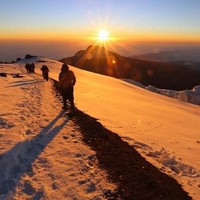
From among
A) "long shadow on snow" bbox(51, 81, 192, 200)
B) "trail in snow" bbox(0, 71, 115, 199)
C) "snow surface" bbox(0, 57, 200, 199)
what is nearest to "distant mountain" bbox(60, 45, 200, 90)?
"snow surface" bbox(0, 57, 200, 199)

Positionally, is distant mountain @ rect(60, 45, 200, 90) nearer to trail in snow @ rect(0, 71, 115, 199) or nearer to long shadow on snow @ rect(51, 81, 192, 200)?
trail in snow @ rect(0, 71, 115, 199)

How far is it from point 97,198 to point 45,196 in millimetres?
1172

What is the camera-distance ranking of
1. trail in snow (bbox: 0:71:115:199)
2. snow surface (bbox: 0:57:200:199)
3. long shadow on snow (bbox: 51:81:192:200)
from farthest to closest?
snow surface (bbox: 0:57:200:199) < long shadow on snow (bbox: 51:81:192:200) < trail in snow (bbox: 0:71:115:199)

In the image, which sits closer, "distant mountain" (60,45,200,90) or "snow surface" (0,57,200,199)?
"snow surface" (0,57,200,199)

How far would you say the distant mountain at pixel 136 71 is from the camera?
394 feet

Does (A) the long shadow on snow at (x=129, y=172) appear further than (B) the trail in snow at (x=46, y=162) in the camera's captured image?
Yes

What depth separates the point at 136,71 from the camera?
413ft

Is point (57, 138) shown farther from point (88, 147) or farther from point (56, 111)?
point (56, 111)

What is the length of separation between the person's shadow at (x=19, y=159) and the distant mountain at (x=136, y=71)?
10684 cm

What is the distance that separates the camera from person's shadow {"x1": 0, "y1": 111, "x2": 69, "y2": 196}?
7.24 metres

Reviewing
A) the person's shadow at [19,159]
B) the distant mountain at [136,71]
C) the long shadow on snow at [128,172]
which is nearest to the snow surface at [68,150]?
the person's shadow at [19,159]

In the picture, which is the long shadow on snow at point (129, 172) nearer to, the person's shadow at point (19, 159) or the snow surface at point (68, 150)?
the snow surface at point (68, 150)

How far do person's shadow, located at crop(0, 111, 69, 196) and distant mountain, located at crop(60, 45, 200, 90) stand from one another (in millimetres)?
106844

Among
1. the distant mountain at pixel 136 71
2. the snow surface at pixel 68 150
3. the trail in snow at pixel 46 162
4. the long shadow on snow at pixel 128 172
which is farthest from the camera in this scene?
the distant mountain at pixel 136 71
